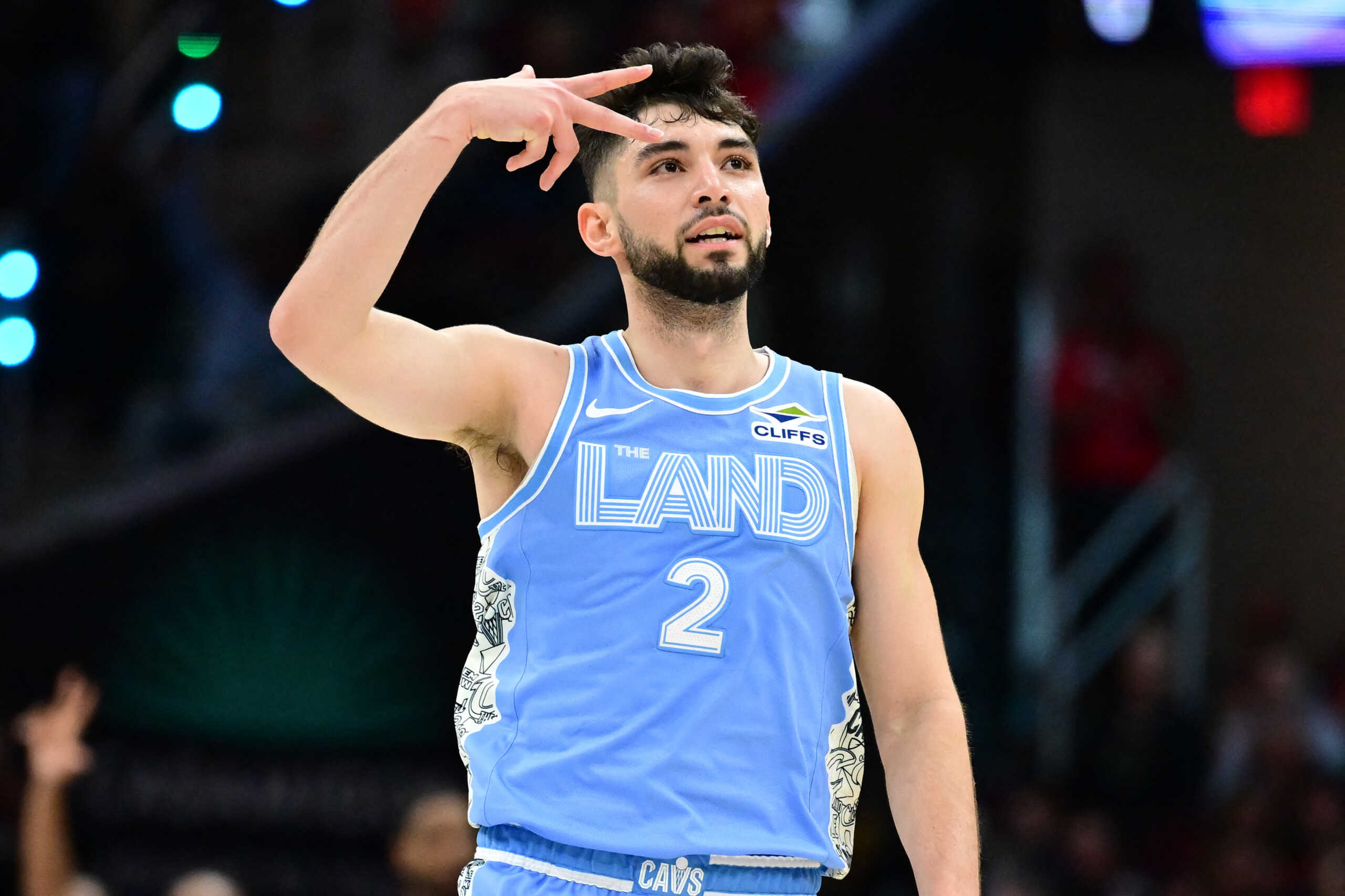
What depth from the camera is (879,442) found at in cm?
362

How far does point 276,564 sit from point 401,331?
5002 millimetres

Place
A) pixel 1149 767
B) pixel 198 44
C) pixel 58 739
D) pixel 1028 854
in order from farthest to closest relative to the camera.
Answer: pixel 1149 767
pixel 1028 854
pixel 58 739
pixel 198 44

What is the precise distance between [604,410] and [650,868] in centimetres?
91

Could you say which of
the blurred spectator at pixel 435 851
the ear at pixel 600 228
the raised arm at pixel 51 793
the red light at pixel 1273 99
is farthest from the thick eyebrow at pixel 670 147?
the red light at pixel 1273 99

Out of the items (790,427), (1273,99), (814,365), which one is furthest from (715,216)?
(1273,99)

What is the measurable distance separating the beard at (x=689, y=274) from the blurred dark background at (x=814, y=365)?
270 centimetres

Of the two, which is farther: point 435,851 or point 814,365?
point 814,365

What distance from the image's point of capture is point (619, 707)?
321cm

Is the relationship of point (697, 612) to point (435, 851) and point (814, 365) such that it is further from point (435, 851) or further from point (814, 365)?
point (814, 365)

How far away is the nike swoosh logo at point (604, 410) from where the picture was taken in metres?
3.44

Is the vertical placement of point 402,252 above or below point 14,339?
below

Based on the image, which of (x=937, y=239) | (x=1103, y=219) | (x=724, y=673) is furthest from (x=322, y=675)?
(x=1103, y=219)

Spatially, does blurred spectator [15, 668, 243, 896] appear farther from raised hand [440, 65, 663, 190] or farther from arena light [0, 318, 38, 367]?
raised hand [440, 65, 663, 190]

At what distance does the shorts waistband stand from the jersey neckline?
0.90m
